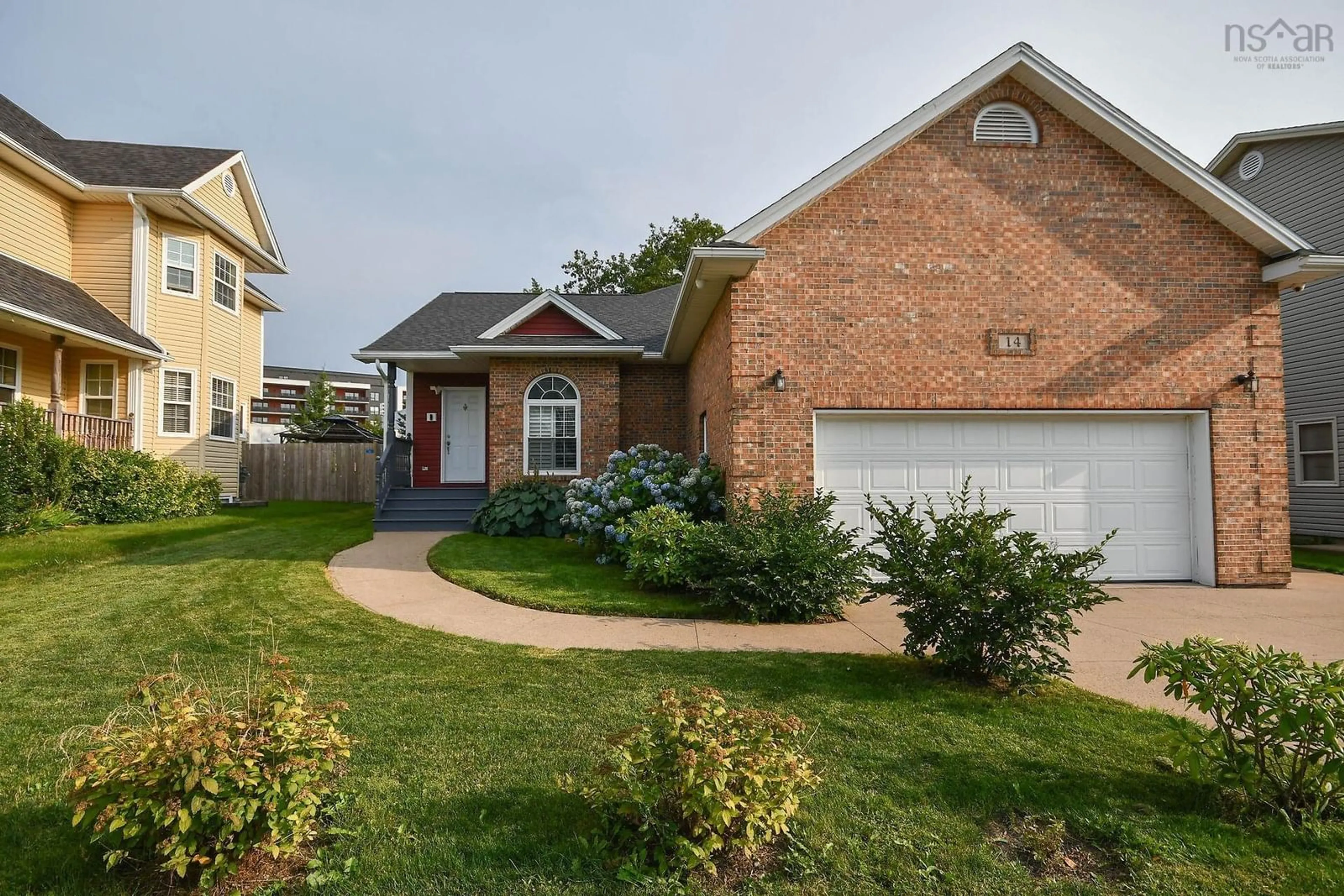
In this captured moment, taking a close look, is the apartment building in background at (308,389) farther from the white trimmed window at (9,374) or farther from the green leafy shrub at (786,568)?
the green leafy shrub at (786,568)

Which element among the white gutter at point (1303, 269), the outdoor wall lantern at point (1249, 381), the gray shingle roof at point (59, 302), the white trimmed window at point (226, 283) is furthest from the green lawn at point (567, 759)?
the white trimmed window at point (226, 283)

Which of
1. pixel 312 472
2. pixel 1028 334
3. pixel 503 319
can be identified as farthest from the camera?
pixel 312 472

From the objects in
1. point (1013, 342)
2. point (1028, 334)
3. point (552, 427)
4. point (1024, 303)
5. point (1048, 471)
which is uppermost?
point (1024, 303)

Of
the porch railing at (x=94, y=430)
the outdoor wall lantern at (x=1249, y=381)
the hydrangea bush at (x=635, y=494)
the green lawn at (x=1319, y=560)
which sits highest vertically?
the outdoor wall lantern at (x=1249, y=381)

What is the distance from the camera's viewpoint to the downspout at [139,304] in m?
14.0

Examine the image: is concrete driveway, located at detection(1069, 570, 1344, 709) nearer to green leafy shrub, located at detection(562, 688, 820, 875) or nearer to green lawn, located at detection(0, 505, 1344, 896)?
green lawn, located at detection(0, 505, 1344, 896)

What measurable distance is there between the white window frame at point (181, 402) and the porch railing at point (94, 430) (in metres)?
1.03

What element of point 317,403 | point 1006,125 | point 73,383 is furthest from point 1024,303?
point 317,403

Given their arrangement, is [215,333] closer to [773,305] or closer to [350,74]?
[350,74]

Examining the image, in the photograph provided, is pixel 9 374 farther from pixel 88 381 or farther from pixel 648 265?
pixel 648 265

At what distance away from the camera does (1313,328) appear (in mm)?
13922

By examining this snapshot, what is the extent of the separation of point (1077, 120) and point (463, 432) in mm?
12759

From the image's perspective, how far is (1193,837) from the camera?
2881 millimetres

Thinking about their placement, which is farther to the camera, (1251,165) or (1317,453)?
(1251,165)
